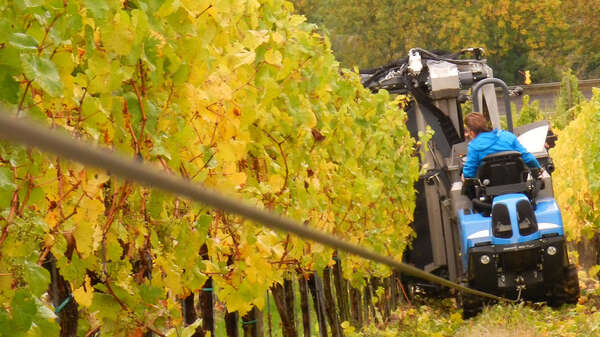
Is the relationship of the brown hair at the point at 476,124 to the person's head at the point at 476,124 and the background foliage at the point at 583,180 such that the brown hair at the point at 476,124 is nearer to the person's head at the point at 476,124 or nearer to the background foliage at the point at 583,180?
the person's head at the point at 476,124

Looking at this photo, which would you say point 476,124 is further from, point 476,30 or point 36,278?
point 476,30

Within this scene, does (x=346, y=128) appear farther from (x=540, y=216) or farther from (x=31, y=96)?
(x=31, y=96)

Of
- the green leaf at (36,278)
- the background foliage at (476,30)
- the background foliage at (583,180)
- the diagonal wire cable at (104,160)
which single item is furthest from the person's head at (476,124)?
the background foliage at (476,30)

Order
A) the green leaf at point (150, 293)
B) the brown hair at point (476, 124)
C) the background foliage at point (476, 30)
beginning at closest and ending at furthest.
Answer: the green leaf at point (150, 293), the brown hair at point (476, 124), the background foliage at point (476, 30)

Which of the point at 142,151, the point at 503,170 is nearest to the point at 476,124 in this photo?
the point at 503,170

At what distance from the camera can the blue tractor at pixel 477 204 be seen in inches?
350

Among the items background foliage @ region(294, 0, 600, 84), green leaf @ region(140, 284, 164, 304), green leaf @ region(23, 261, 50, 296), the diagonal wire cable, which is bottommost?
green leaf @ region(140, 284, 164, 304)

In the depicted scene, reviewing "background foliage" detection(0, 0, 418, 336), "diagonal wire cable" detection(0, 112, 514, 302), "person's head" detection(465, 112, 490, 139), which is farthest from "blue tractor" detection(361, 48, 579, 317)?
"diagonal wire cable" detection(0, 112, 514, 302)

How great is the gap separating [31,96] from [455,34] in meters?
44.4

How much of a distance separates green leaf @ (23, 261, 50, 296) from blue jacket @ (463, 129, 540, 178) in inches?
272

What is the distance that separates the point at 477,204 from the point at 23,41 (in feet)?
23.7

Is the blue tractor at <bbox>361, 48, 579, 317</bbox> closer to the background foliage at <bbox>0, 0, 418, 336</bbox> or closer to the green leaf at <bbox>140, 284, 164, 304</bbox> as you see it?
the background foliage at <bbox>0, 0, 418, 336</bbox>

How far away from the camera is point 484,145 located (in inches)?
350

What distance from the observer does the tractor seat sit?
8938mm
